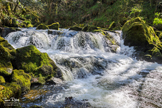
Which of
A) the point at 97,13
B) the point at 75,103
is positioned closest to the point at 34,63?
the point at 75,103

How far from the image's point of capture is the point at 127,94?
12.3 ft

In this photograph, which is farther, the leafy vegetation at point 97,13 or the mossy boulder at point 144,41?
the leafy vegetation at point 97,13

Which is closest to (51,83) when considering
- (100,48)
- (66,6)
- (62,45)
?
(62,45)

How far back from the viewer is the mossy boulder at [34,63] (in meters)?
4.26

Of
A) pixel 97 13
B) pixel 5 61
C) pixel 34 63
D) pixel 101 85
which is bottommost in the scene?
pixel 101 85

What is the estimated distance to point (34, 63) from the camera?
14.9 feet

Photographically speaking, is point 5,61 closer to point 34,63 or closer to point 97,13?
point 34,63

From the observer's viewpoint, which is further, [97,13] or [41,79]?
[97,13]

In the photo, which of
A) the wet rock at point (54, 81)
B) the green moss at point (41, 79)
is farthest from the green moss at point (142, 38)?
the green moss at point (41, 79)

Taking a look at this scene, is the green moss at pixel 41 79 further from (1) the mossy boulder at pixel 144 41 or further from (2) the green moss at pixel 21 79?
(1) the mossy boulder at pixel 144 41

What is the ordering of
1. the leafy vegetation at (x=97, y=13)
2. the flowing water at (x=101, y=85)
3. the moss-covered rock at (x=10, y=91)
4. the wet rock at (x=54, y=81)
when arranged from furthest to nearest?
the leafy vegetation at (x=97, y=13) < the wet rock at (x=54, y=81) < the flowing water at (x=101, y=85) < the moss-covered rock at (x=10, y=91)

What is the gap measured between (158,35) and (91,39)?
6281 mm

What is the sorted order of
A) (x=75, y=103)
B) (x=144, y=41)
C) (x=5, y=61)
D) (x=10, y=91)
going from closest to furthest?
(x=10, y=91), (x=75, y=103), (x=5, y=61), (x=144, y=41)

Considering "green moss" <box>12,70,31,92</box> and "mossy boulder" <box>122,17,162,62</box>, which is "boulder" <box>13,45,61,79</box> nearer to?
"green moss" <box>12,70,31,92</box>
